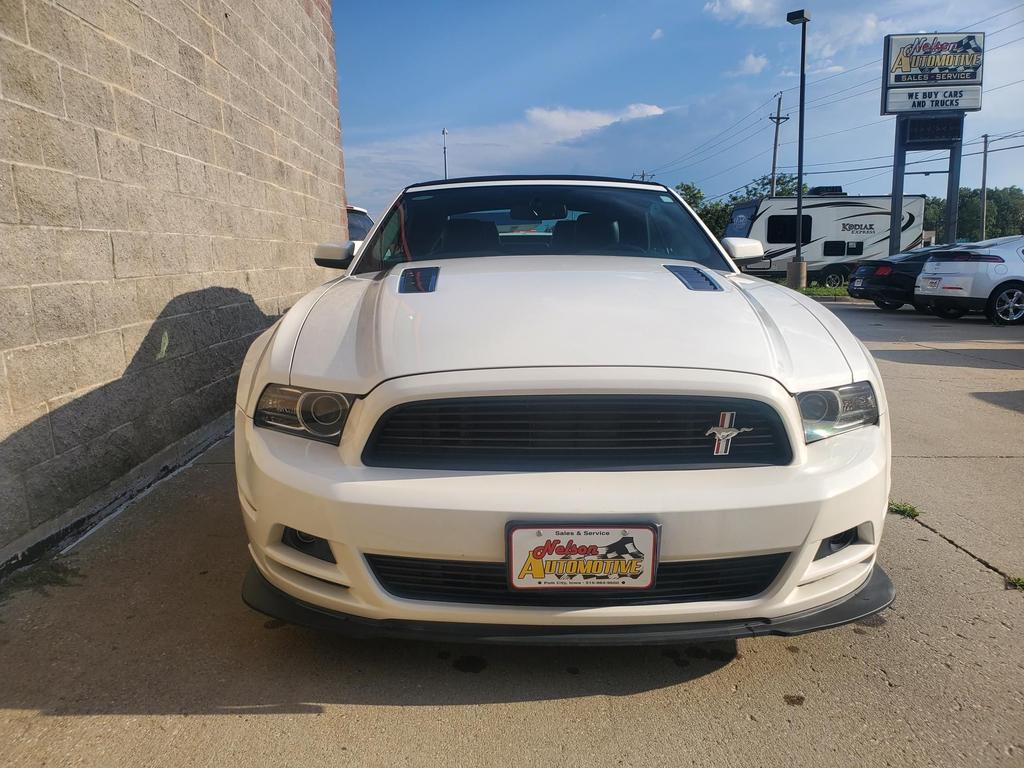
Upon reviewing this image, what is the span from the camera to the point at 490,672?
208 cm

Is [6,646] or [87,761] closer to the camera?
[87,761]

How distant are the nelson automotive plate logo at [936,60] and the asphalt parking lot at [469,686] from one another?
2549cm

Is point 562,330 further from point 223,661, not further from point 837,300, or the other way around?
point 837,300

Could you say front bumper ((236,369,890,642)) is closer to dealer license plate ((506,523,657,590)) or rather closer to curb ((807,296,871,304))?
dealer license plate ((506,523,657,590))

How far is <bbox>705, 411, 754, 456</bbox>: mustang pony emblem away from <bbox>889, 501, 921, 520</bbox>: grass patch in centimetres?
192

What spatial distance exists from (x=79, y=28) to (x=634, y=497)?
3.22 metres

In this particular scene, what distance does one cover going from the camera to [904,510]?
10.9 ft

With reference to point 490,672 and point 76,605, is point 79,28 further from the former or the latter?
point 490,672

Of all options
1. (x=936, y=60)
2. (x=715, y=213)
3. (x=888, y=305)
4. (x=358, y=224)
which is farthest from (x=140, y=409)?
(x=715, y=213)

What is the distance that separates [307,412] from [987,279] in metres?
12.3

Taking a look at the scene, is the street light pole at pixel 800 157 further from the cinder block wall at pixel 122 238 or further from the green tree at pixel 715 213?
the green tree at pixel 715 213

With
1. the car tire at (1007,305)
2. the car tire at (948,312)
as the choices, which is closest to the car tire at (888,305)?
the car tire at (948,312)

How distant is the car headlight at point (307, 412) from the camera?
1.94 metres

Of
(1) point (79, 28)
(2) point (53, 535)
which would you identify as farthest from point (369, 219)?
(2) point (53, 535)
